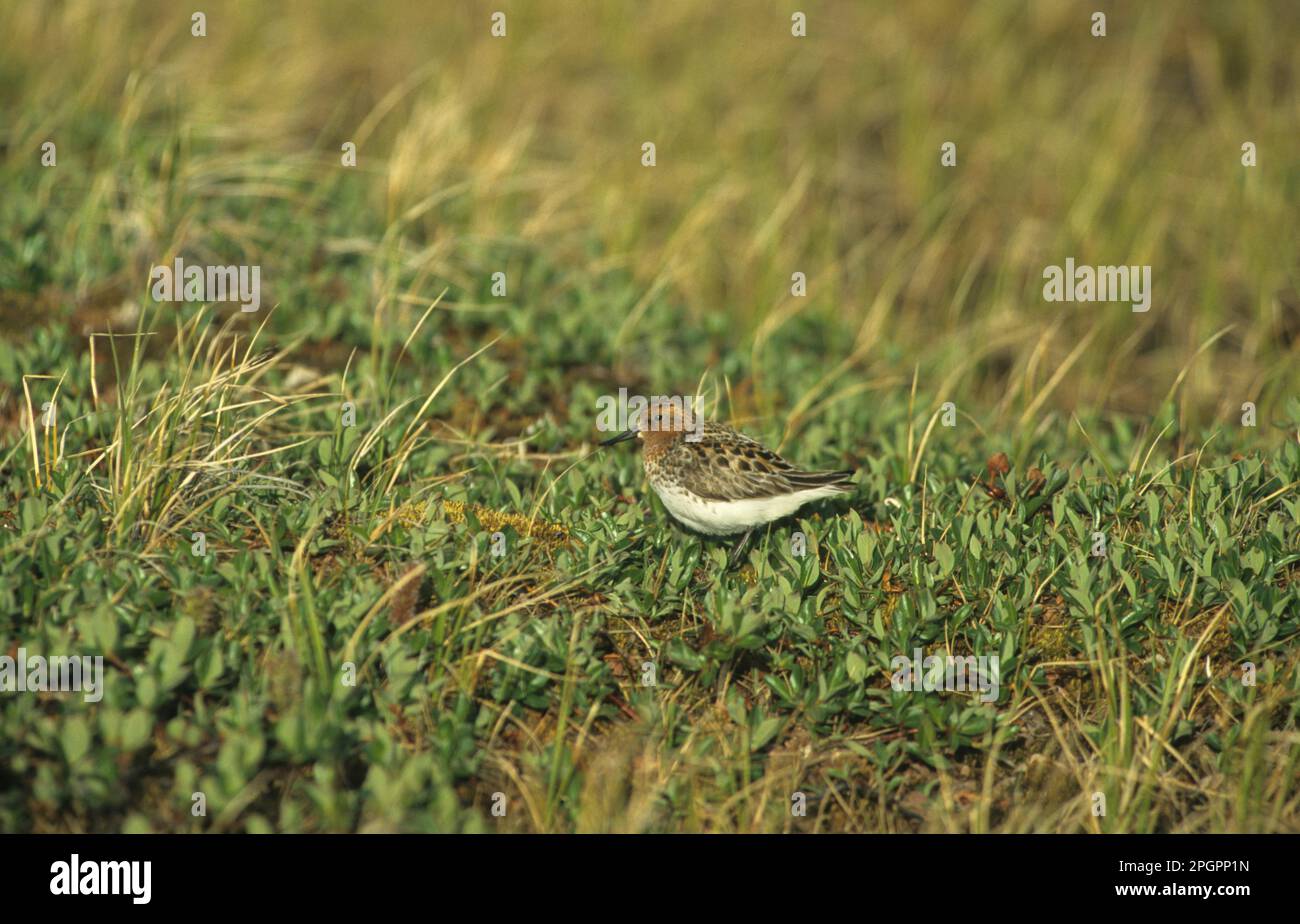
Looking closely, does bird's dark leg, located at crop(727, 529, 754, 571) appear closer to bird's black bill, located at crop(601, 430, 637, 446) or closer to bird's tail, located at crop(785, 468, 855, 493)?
bird's tail, located at crop(785, 468, 855, 493)

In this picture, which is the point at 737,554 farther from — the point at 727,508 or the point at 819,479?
the point at 819,479

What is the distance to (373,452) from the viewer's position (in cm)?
771

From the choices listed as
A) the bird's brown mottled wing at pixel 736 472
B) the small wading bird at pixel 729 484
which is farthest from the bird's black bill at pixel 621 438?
the bird's brown mottled wing at pixel 736 472

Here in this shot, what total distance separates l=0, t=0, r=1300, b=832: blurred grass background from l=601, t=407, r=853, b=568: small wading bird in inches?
9.2

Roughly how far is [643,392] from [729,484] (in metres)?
2.68

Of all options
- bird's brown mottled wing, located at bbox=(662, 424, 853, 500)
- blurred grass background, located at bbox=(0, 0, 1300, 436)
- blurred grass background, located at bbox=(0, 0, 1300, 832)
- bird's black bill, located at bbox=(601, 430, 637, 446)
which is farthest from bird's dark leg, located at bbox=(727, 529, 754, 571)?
blurred grass background, located at bbox=(0, 0, 1300, 436)

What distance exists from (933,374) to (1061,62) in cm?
612

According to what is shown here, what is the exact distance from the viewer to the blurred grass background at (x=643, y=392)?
19.0 feet

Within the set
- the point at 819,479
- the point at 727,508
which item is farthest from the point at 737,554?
the point at 819,479

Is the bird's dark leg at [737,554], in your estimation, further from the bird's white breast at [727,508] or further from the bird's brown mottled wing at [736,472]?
the bird's brown mottled wing at [736,472]

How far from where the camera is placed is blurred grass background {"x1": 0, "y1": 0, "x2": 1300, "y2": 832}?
579 cm

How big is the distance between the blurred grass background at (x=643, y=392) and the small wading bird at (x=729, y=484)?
0.77 feet

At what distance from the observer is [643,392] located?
974cm

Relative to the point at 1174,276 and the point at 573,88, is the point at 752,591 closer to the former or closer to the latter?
the point at 1174,276
